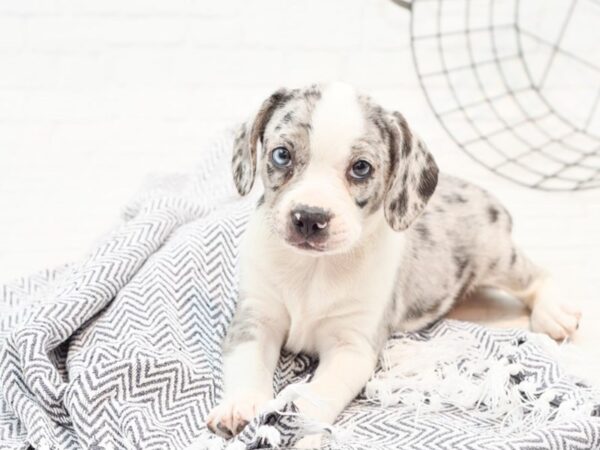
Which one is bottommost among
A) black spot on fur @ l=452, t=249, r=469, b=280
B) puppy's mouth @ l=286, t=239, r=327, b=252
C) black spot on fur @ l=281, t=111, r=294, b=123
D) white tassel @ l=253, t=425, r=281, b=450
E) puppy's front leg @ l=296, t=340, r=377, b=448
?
puppy's front leg @ l=296, t=340, r=377, b=448

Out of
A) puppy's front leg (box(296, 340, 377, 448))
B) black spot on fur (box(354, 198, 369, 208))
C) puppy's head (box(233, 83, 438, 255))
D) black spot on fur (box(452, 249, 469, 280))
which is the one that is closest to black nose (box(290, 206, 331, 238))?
puppy's head (box(233, 83, 438, 255))

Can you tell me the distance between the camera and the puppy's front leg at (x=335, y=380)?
2605mm

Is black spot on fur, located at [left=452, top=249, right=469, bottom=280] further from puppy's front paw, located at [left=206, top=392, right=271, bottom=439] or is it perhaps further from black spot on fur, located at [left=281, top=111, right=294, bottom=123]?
puppy's front paw, located at [left=206, top=392, right=271, bottom=439]

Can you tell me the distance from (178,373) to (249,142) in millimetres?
666

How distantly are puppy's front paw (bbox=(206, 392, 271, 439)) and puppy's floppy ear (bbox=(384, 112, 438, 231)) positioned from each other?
2.05ft

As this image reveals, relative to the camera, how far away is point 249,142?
9.52 feet

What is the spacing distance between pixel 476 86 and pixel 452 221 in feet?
7.10

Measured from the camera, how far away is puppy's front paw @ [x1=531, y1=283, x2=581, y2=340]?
3327 mm

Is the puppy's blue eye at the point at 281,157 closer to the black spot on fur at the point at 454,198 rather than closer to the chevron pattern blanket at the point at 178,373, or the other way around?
the chevron pattern blanket at the point at 178,373

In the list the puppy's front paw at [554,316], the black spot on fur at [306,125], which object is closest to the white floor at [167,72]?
the puppy's front paw at [554,316]

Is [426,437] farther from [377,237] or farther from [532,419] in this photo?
[377,237]

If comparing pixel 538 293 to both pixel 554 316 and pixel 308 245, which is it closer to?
pixel 554 316

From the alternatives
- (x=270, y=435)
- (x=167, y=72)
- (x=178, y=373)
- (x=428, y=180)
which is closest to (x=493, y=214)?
(x=428, y=180)

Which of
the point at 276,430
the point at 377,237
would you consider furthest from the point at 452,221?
the point at 276,430
